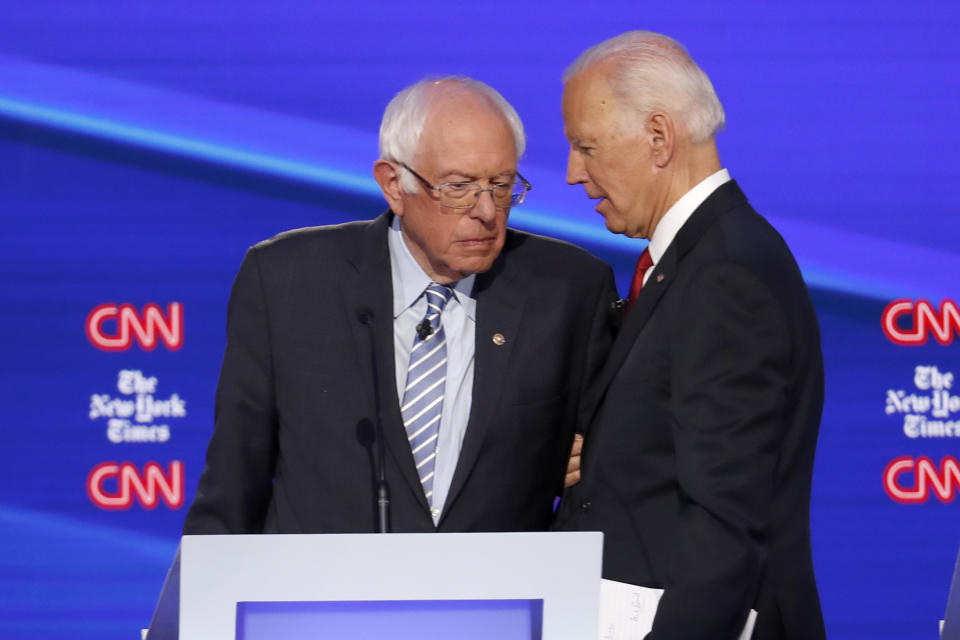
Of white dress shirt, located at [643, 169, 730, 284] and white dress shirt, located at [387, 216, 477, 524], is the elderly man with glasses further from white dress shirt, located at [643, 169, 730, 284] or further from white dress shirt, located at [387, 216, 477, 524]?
white dress shirt, located at [643, 169, 730, 284]

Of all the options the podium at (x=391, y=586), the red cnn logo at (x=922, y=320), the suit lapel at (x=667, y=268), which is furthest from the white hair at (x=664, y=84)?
the red cnn logo at (x=922, y=320)

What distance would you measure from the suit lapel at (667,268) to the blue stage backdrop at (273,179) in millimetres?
1471

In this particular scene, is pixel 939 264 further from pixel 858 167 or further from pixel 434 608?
pixel 434 608

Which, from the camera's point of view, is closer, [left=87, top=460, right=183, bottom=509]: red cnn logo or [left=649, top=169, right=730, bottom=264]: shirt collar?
[left=649, top=169, right=730, bottom=264]: shirt collar

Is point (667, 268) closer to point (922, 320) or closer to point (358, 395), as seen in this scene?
point (358, 395)

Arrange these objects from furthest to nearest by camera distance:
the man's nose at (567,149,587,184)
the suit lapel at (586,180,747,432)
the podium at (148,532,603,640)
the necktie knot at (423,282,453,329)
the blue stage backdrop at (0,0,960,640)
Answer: the blue stage backdrop at (0,0,960,640) < the necktie knot at (423,282,453,329) < the man's nose at (567,149,587,184) < the suit lapel at (586,180,747,432) < the podium at (148,532,603,640)

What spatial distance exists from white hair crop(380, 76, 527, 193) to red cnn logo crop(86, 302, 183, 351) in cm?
127

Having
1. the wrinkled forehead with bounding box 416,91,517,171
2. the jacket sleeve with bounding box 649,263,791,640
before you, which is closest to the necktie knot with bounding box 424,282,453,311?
the wrinkled forehead with bounding box 416,91,517,171

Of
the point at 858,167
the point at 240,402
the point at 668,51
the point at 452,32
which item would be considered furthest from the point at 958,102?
the point at 240,402

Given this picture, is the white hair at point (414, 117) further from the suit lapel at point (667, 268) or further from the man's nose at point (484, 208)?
the suit lapel at point (667, 268)

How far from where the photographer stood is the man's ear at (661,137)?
7.11 ft

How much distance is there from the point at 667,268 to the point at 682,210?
0.12 meters

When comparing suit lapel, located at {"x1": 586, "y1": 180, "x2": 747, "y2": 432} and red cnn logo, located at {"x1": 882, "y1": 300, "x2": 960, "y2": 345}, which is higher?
red cnn logo, located at {"x1": 882, "y1": 300, "x2": 960, "y2": 345}

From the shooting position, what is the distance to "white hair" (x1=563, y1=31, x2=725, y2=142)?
217 centimetres
